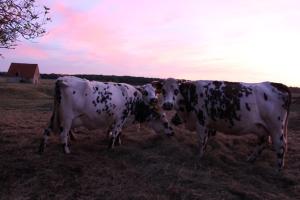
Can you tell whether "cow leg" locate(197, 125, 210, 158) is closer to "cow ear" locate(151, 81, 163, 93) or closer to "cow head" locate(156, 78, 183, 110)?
"cow head" locate(156, 78, 183, 110)

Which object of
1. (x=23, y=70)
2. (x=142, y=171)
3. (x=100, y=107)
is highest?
(x=23, y=70)

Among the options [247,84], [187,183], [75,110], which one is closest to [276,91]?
[247,84]

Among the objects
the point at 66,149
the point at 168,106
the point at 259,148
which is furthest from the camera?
the point at 259,148

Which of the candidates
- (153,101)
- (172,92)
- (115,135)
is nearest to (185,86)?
(172,92)

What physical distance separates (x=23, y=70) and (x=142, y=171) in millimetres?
91605

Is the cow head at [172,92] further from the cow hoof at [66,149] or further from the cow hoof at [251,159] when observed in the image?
the cow hoof at [66,149]

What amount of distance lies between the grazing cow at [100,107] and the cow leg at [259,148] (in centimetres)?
272

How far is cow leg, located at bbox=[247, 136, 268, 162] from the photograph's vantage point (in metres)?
12.5

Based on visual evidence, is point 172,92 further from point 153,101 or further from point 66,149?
point 66,149

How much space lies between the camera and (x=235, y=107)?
12.0 m

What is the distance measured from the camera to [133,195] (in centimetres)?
932

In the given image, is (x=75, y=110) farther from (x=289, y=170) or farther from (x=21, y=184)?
(x=289, y=170)

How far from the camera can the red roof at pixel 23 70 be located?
96069 millimetres

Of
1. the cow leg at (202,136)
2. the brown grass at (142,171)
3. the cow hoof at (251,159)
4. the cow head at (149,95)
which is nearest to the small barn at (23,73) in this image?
the cow head at (149,95)
